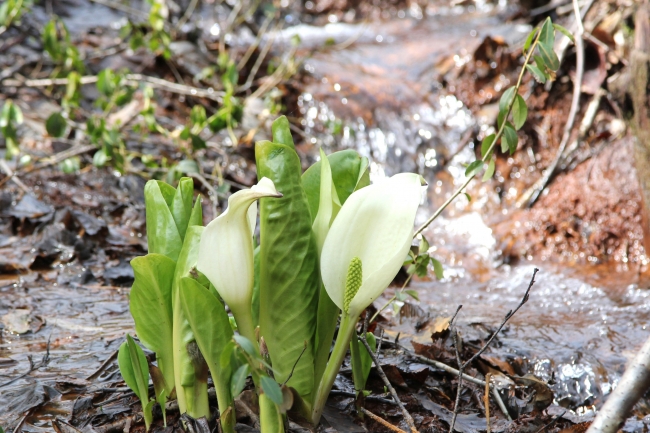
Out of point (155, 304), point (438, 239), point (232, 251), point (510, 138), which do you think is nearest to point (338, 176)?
point (232, 251)

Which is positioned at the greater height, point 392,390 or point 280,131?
point 280,131

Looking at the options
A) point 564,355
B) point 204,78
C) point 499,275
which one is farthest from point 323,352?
point 204,78

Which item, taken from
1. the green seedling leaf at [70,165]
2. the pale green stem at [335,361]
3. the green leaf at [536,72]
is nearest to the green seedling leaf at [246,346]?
the pale green stem at [335,361]

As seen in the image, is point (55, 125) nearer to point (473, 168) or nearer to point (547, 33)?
point (473, 168)

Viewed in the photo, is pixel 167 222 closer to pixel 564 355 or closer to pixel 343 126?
pixel 564 355

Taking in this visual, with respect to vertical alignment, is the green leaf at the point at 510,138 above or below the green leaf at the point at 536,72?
below

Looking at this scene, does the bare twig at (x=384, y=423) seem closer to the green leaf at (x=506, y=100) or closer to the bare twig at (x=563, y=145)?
the green leaf at (x=506, y=100)
